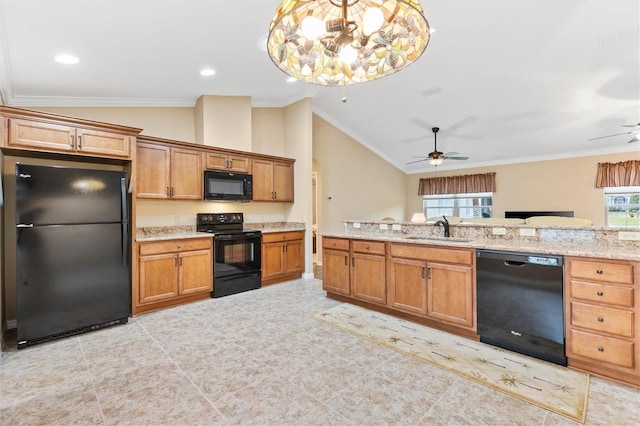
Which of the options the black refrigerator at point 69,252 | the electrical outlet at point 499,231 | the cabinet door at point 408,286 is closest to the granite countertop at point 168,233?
the black refrigerator at point 69,252

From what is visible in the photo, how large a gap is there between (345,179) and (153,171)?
419 cm

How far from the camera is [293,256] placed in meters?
5.13

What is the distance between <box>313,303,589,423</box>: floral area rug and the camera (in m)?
1.91

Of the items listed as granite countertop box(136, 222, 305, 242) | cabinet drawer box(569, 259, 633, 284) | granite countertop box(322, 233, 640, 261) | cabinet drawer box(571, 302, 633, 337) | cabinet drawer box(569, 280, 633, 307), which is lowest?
cabinet drawer box(571, 302, 633, 337)

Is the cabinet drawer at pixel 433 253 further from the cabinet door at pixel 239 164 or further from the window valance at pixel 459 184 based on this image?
the window valance at pixel 459 184

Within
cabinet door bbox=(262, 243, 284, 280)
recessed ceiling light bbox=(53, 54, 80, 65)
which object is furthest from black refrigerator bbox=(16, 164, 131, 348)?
cabinet door bbox=(262, 243, 284, 280)

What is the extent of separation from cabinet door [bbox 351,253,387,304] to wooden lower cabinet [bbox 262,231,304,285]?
5.34ft

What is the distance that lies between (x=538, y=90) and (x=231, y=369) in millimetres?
5613

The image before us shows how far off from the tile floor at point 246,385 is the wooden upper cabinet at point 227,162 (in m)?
2.37

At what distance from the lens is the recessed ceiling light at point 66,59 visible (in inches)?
112

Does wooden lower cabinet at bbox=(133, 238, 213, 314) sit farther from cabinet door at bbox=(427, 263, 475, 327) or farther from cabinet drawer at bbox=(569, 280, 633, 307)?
cabinet drawer at bbox=(569, 280, 633, 307)

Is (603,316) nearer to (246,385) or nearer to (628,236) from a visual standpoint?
(628,236)

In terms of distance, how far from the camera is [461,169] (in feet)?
27.6

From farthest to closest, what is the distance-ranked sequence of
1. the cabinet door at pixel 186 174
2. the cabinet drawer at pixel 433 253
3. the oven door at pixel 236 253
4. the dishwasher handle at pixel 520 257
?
the oven door at pixel 236 253 < the cabinet door at pixel 186 174 < the cabinet drawer at pixel 433 253 < the dishwasher handle at pixel 520 257
